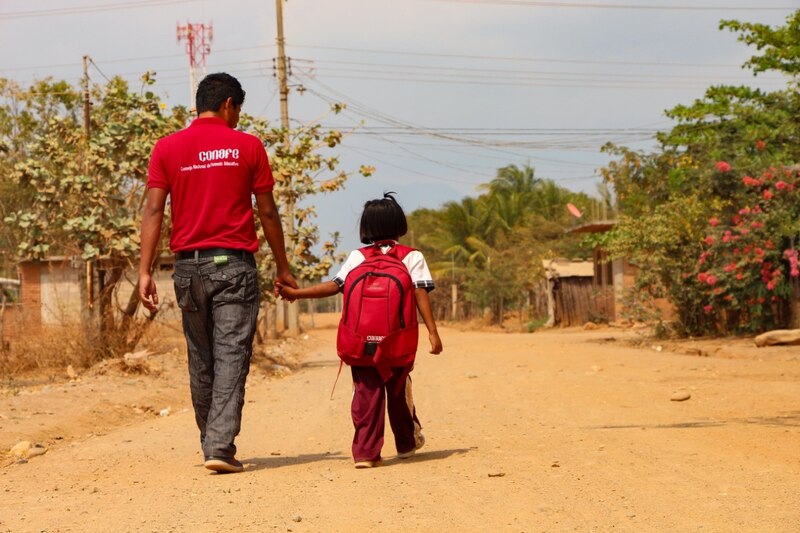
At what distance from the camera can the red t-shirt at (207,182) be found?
6266 millimetres

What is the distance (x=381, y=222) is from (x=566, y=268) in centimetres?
3709

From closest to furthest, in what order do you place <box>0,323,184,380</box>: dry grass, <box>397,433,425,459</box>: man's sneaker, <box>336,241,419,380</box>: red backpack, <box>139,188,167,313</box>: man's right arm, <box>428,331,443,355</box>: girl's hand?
1. <box>139,188,167,313</box>: man's right arm
2. <box>336,241,419,380</box>: red backpack
3. <box>428,331,443,355</box>: girl's hand
4. <box>397,433,425,459</box>: man's sneaker
5. <box>0,323,184,380</box>: dry grass

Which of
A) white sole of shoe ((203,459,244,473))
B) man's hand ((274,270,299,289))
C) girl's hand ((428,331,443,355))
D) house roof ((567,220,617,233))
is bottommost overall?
white sole of shoe ((203,459,244,473))

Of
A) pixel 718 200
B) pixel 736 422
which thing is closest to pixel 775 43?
pixel 718 200

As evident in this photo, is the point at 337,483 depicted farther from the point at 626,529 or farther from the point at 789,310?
the point at 789,310

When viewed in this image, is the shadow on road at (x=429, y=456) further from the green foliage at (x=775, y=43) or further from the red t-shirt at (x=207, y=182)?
the green foliage at (x=775, y=43)

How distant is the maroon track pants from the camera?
650 centimetres

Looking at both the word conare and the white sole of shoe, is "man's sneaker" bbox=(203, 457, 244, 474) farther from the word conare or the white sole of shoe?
the word conare

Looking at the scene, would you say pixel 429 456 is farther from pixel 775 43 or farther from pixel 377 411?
pixel 775 43

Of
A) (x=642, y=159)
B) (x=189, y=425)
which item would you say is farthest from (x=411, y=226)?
(x=189, y=425)

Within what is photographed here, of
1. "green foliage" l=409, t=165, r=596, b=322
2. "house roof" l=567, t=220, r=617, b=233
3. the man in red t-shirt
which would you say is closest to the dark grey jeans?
the man in red t-shirt

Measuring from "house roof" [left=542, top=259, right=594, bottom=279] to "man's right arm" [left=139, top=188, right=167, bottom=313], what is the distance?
3502 centimetres

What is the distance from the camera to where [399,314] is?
21.2 ft

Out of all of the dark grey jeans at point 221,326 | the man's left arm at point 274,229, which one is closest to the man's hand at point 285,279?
the man's left arm at point 274,229
